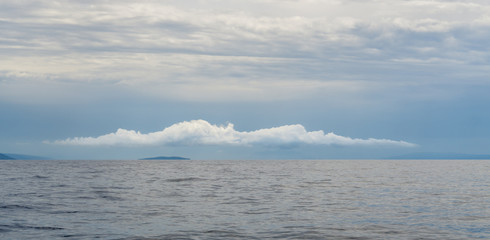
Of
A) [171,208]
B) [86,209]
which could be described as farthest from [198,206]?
[86,209]

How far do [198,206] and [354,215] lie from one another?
13432 millimetres

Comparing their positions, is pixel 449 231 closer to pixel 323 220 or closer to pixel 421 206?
pixel 323 220

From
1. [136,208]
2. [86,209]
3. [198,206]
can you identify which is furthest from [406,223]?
[86,209]

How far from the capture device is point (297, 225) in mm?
31000

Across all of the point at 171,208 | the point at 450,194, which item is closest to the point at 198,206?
the point at 171,208

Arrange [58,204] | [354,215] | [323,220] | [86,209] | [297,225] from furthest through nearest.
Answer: [58,204]
[86,209]
[354,215]
[323,220]
[297,225]

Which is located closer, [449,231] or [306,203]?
[449,231]

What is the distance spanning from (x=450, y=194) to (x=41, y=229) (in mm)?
42191

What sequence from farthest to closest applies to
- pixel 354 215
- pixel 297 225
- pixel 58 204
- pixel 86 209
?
1. pixel 58 204
2. pixel 86 209
3. pixel 354 215
4. pixel 297 225

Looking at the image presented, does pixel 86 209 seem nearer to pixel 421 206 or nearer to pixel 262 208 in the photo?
pixel 262 208

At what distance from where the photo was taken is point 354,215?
116 feet

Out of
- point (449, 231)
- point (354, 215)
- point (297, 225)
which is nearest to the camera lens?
point (449, 231)

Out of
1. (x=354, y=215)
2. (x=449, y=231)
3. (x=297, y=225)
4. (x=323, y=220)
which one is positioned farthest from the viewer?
(x=354, y=215)

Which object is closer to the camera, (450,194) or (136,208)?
(136,208)
